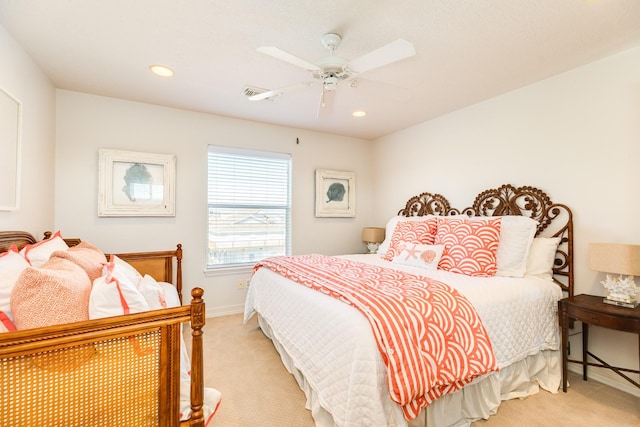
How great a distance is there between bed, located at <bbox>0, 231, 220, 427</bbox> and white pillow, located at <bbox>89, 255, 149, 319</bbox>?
0.10 feet

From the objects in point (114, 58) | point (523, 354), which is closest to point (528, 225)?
point (523, 354)

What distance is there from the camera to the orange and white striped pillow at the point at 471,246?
7.67ft

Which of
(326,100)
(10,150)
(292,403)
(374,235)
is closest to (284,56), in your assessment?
(326,100)

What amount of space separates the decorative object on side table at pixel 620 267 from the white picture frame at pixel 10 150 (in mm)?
3895

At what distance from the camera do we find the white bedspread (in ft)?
4.42

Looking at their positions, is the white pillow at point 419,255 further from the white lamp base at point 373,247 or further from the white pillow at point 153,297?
the white pillow at point 153,297

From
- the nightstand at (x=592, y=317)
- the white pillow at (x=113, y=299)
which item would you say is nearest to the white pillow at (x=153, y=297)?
the white pillow at (x=113, y=299)

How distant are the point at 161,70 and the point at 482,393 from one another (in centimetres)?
328

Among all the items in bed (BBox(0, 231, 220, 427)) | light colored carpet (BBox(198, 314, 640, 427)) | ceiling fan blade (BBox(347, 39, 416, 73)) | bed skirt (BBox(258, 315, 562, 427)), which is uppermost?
ceiling fan blade (BBox(347, 39, 416, 73))

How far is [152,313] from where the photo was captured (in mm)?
1049

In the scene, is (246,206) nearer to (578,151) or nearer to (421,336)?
(421,336)

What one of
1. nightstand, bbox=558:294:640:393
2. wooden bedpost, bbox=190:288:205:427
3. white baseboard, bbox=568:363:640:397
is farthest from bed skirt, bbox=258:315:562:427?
wooden bedpost, bbox=190:288:205:427

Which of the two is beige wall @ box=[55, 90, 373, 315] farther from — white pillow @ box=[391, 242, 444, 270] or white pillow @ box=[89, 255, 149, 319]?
white pillow @ box=[89, 255, 149, 319]

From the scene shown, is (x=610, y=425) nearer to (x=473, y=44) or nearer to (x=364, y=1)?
(x=473, y=44)
